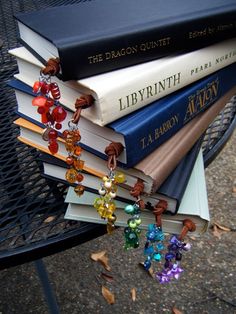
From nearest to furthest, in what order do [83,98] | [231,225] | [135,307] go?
[83,98]
[135,307]
[231,225]

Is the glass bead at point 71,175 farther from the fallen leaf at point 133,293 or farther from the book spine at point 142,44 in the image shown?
the fallen leaf at point 133,293

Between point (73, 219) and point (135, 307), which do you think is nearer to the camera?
point (73, 219)

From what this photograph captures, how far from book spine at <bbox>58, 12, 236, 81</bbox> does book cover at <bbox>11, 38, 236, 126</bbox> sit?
0.01 m

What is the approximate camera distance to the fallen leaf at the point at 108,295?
1.43 meters

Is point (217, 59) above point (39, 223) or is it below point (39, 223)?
above

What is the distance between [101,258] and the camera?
1.58 metres

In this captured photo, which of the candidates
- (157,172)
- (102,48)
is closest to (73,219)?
(157,172)

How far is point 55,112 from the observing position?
26.1 inches

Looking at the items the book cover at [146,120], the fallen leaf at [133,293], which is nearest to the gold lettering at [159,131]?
the book cover at [146,120]

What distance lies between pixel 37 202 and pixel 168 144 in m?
0.26

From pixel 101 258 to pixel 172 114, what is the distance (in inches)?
38.6

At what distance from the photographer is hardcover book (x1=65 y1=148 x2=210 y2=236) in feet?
2.26

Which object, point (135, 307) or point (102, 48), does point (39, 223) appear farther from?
point (135, 307)

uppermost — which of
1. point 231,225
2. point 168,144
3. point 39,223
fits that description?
point 168,144
